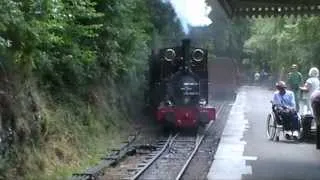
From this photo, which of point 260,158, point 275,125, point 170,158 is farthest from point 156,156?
point 275,125

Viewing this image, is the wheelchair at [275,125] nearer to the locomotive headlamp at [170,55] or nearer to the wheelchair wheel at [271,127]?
the wheelchair wheel at [271,127]

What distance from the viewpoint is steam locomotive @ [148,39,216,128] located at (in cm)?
2167

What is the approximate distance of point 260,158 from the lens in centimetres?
1515

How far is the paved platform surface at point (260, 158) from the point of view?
12.8 m

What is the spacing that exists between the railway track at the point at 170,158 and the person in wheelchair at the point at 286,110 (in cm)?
235

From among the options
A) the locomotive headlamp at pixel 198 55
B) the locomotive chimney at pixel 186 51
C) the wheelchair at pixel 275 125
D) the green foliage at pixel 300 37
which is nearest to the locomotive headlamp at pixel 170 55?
the locomotive chimney at pixel 186 51

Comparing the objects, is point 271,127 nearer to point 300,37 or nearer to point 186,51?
point 186,51

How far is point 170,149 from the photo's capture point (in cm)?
1822

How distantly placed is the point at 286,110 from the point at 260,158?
3.07 meters

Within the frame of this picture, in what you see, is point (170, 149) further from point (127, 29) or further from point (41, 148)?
point (41, 148)

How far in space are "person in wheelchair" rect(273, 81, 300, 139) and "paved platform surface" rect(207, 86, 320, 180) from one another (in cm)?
37

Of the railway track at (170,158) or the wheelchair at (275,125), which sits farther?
the wheelchair at (275,125)

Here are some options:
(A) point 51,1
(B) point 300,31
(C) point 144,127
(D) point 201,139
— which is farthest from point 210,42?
(A) point 51,1

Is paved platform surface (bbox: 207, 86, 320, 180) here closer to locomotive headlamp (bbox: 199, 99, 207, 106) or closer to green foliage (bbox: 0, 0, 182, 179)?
locomotive headlamp (bbox: 199, 99, 207, 106)
